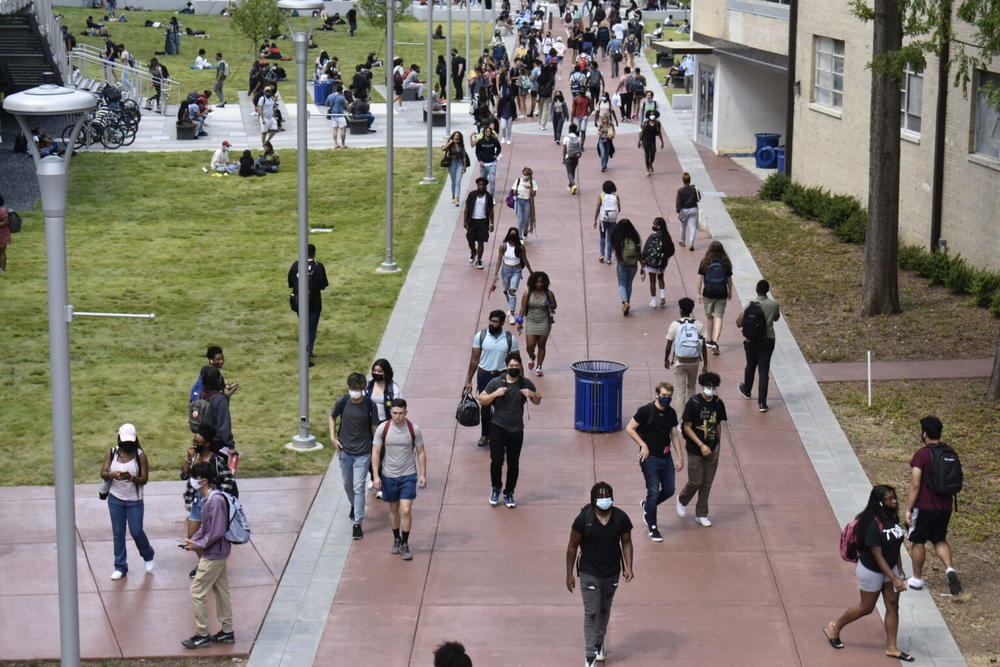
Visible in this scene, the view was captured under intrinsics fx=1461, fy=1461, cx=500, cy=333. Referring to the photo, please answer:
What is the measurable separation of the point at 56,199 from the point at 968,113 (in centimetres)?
1917

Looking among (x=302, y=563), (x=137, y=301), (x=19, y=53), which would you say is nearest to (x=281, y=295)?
(x=137, y=301)

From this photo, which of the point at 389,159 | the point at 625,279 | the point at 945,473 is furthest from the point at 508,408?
the point at 389,159

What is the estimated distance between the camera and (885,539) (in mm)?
11438

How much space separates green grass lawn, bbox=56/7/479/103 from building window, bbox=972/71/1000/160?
34.2m

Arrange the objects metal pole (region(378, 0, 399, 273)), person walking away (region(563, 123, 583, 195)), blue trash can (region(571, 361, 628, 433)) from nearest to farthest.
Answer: blue trash can (region(571, 361, 628, 433)) < metal pole (region(378, 0, 399, 273)) < person walking away (region(563, 123, 583, 195))

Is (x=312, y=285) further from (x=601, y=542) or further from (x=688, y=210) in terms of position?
(x=688, y=210)

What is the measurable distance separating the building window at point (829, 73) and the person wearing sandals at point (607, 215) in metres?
8.23

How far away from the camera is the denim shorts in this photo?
534 inches

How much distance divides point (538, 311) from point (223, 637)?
8.15m

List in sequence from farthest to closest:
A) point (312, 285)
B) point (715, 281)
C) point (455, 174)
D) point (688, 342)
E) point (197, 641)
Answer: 1. point (455, 174)
2. point (715, 281)
3. point (312, 285)
4. point (688, 342)
5. point (197, 641)

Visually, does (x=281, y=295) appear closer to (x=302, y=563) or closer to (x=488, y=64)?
(x=302, y=563)

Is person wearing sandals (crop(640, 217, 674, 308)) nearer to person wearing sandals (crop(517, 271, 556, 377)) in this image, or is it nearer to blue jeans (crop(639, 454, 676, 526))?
person wearing sandals (crop(517, 271, 556, 377))

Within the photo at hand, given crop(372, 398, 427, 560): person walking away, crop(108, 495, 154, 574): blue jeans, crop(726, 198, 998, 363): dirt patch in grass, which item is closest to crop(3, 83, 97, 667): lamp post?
crop(108, 495, 154, 574): blue jeans

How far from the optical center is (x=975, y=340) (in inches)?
854
